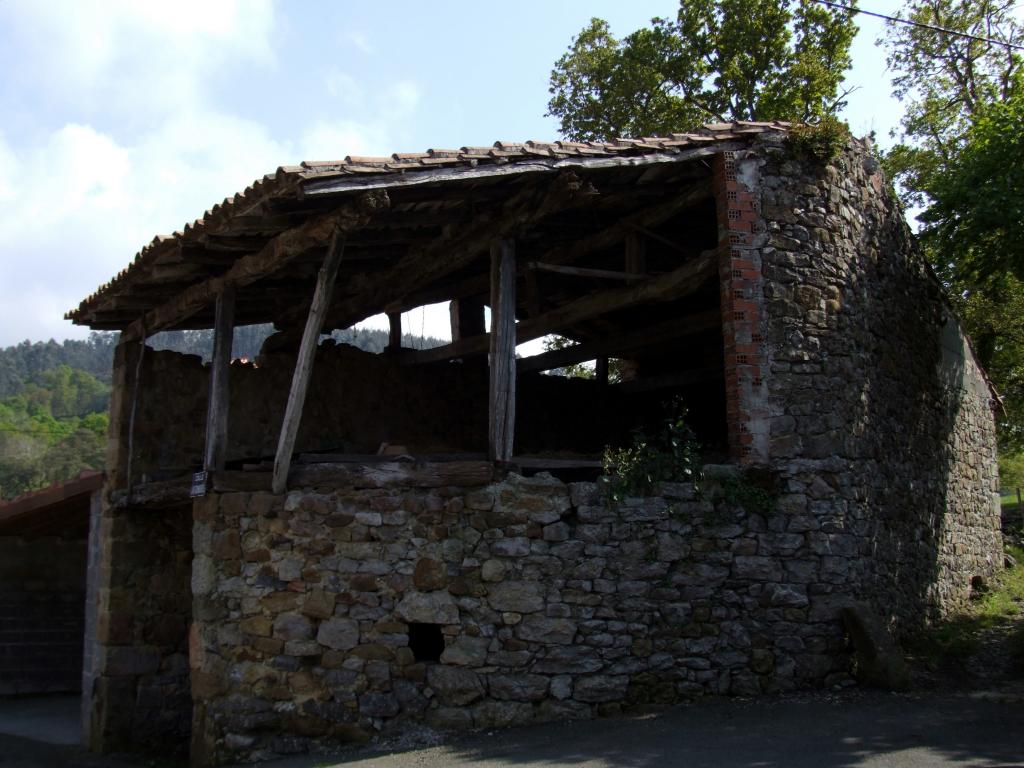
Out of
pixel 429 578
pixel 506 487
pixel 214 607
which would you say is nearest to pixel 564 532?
pixel 506 487

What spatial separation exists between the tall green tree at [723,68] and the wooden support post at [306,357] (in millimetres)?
10990

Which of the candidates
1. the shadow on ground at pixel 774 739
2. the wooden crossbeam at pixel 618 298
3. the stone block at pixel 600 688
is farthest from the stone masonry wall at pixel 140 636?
the stone block at pixel 600 688

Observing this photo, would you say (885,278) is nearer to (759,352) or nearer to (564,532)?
(759,352)

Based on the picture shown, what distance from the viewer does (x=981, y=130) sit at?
420 inches

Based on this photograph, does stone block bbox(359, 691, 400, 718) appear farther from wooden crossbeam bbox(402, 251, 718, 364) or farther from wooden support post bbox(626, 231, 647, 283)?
wooden support post bbox(626, 231, 647, 283)

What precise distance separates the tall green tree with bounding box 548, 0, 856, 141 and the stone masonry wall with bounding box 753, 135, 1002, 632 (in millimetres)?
7608

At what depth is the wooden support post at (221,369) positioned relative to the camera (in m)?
8.22

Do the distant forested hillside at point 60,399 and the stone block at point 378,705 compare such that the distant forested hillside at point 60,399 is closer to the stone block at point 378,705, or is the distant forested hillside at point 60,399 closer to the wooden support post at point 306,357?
the wooden support post at point 306,357

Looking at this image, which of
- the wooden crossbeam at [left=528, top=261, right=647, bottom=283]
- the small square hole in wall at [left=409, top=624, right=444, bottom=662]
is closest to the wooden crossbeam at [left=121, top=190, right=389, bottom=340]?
the wooden crossbeam at [left=528, top=261, right=647, bottom=283]

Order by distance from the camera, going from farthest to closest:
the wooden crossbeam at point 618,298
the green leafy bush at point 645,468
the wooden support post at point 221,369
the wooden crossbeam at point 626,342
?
the wooden crossbeam at point 626,342
the wooden support post at point 221,369
the wooden crossbeam at point 618,298
the green leafy bush at point 645,468

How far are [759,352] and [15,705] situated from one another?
9.52m

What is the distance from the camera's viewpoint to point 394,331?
35.6ft

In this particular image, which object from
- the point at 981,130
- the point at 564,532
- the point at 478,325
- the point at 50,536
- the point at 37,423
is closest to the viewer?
the point at 564,532

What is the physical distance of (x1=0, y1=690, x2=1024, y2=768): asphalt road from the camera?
18.7ft
